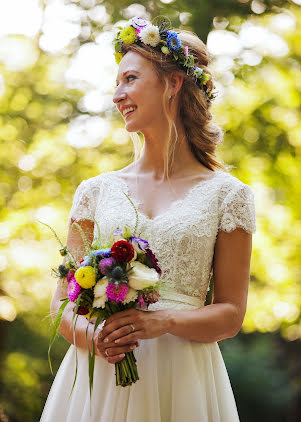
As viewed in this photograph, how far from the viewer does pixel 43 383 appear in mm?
6801

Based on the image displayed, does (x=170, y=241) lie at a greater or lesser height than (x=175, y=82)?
lesser

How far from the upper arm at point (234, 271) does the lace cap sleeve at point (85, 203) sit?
2.17ft

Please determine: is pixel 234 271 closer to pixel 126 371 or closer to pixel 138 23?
pixel 126 371

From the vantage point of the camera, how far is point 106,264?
194 cm

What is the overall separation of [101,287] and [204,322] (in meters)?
0.52

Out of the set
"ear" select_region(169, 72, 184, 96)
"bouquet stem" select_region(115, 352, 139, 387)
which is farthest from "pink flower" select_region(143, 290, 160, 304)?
"ear" select_region(169, 72, 184, 96)

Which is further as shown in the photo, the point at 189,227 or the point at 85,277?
the point at 189,227

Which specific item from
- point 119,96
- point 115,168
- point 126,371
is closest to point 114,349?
point 126,371

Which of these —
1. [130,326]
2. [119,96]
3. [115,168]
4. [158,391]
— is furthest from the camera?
[115,168]

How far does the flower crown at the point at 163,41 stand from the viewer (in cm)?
264

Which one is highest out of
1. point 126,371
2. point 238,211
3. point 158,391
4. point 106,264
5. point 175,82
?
point 175,82

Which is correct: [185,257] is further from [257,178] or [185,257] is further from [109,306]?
[257,178]

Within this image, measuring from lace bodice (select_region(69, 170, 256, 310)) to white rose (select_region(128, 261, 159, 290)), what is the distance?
30 cm

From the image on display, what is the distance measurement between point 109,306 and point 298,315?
5.43m
